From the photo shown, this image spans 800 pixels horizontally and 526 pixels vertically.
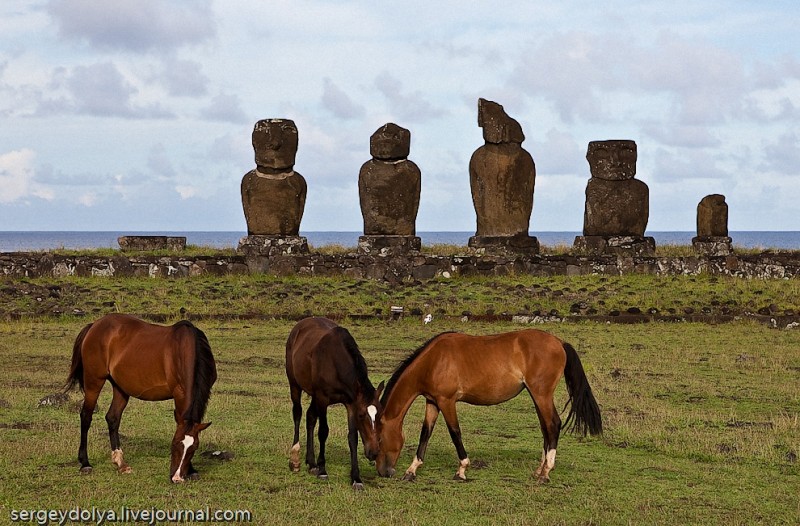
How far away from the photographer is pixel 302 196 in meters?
29.8

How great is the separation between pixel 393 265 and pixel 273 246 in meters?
3.45

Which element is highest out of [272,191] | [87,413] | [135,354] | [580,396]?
[272,191]

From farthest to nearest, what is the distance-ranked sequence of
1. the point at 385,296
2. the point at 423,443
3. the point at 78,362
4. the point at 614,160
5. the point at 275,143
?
1. the point at 614,160
2. the point at 275,143
3. the point at 385,296
4. the point at 78,362
5. the point at 423,443

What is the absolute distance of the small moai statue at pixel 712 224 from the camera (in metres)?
31.5

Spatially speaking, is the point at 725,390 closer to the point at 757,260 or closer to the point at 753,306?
the point at 753,306

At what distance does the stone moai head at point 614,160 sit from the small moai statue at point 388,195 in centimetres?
530

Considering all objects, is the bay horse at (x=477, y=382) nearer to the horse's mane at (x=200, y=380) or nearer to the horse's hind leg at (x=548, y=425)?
the horse's hind leg at (x=548, y=425)

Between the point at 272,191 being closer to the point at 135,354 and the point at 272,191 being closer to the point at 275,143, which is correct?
the point at 275,143

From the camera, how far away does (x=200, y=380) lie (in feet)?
30.4

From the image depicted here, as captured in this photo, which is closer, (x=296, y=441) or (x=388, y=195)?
(x=296, y=441)

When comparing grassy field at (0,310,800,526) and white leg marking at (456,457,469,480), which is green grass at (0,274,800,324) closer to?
grassy field at (0,310,800,526)

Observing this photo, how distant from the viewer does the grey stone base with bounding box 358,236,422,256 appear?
93.6 feet

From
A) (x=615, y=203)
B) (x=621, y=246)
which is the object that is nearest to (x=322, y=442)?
(x=621, y=246)

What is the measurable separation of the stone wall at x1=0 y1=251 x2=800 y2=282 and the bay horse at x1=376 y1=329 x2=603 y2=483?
1785 cm
